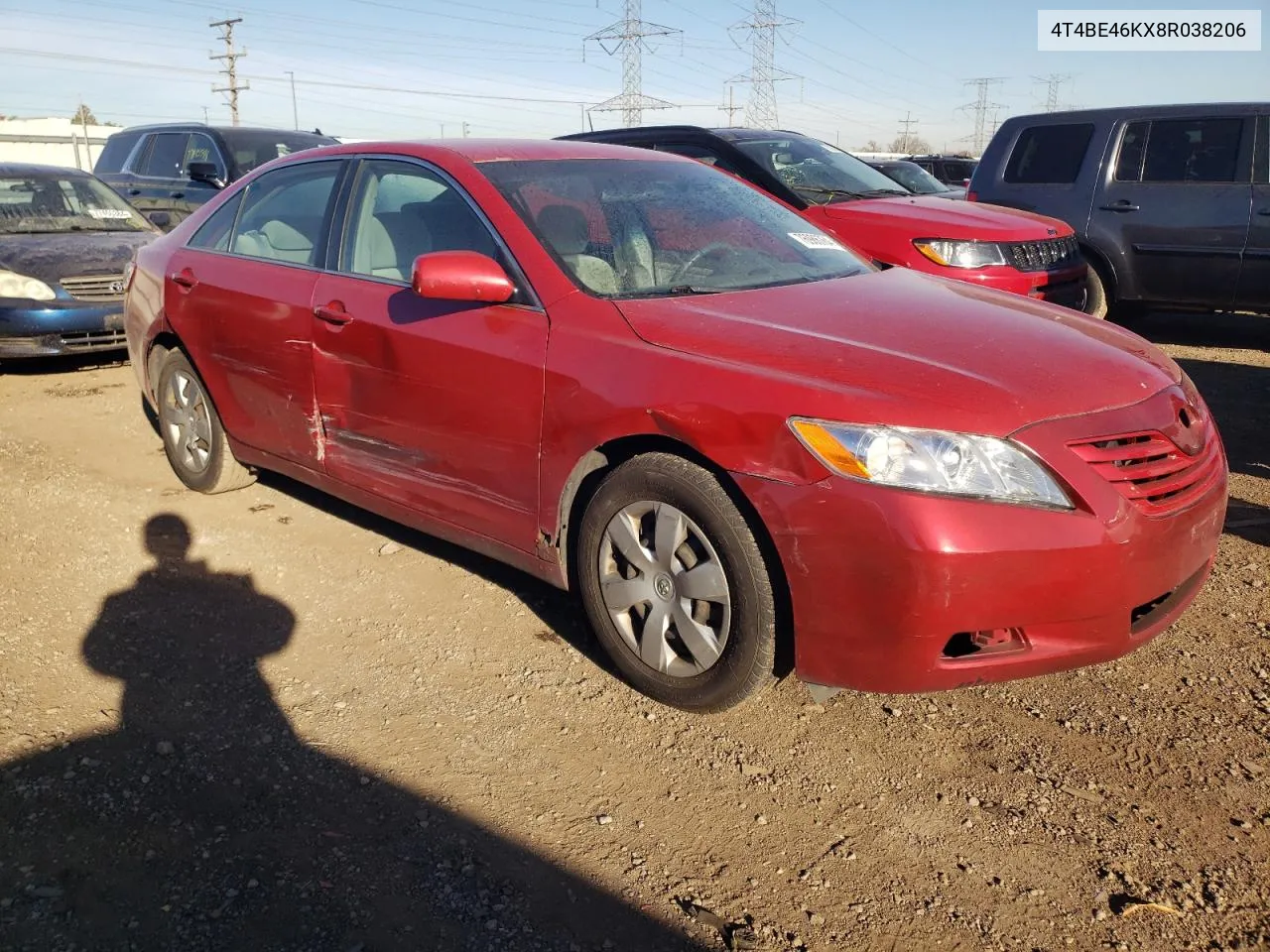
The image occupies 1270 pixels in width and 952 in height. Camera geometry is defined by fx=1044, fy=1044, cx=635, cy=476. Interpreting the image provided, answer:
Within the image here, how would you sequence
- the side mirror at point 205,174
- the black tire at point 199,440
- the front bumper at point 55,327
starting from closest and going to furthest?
the black tire at point 199,440 → the front bumper at point 55,327 → the side mirror at point 205,174

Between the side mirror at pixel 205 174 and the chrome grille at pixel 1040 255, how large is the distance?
26.0 feet

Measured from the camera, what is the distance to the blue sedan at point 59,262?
7.30 m

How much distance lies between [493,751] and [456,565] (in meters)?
1.37

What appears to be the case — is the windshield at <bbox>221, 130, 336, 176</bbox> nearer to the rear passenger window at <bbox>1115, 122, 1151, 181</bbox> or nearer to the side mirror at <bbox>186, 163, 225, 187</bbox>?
the side mirror at <bbox>186, 163, 225, 187</bbox>

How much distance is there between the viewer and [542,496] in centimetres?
323

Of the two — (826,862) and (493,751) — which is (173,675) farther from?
(826,862)

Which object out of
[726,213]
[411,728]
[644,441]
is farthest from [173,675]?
[726,213]

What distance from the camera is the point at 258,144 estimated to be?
447 inches

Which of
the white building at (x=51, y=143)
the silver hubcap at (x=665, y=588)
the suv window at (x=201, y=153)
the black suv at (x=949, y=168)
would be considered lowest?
the silver hubcap at (x=665, y=588)

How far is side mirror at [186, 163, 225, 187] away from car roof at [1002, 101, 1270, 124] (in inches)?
303

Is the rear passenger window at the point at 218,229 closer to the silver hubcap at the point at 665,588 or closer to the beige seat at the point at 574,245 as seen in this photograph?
the beige seat at the point at 574,245

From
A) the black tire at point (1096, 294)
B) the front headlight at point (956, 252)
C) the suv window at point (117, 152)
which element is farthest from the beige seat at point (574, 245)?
the suv window at point (117, 152)

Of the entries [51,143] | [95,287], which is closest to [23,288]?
[95,287]

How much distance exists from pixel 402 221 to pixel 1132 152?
21.7 ft
